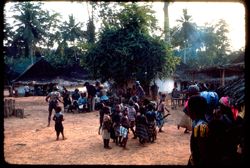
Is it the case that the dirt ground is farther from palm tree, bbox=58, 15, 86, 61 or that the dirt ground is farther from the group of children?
palm tree, bbox=58, 15, 86, 61

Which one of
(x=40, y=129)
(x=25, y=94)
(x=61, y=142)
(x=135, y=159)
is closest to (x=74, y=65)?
(x=25, y=94)

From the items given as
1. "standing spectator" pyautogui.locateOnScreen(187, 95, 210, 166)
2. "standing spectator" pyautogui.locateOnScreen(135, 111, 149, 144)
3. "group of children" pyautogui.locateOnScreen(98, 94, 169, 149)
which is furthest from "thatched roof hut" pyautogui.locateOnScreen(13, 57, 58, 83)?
"standing spectator" pyautogui.locateOnScreen(187, 95, 210, 166)

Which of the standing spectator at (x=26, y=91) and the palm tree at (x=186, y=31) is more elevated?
the palm tree at (x=186, y=31)

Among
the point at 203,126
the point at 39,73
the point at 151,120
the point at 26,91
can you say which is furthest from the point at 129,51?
the point at 203,126

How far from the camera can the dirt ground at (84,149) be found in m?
7.84

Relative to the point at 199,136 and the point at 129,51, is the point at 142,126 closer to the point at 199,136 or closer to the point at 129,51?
the point at 199,136

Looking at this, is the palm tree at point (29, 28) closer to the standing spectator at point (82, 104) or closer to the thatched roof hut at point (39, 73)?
the thatched roof hut at point (39, 73)

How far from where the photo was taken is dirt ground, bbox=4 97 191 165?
7837mm

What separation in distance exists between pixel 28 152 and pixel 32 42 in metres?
35.9

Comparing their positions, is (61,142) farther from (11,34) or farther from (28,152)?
(11,34)

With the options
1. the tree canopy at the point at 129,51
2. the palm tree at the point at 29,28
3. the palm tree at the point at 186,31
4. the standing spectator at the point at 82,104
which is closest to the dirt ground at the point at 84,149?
the standing spectator at the point at 82,104

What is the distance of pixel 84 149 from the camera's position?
9.20 metres

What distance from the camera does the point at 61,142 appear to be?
10219mm

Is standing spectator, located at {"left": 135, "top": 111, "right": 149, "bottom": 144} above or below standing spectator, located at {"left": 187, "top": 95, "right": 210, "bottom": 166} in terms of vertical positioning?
below
